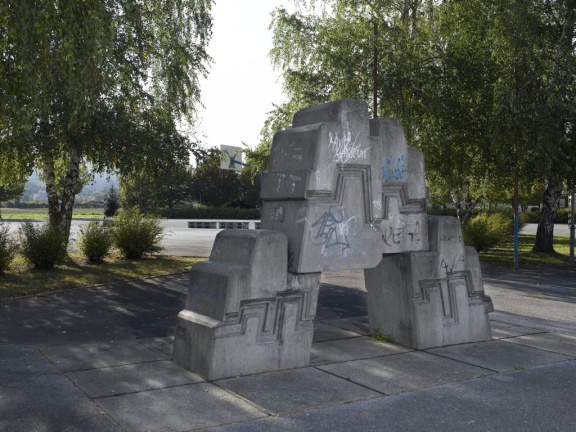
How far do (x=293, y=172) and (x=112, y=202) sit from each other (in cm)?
5410

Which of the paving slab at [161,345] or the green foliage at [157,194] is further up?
the green foliage at [157,194]

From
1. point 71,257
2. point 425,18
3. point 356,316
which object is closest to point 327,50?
point 425,18

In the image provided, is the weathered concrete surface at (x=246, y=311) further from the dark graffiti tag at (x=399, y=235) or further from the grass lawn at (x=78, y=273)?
the grass lawn at (x=78, y=273)

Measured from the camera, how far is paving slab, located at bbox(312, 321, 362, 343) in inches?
298

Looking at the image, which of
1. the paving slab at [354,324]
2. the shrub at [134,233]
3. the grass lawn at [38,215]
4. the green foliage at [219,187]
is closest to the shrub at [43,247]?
the shrub at [134,233]

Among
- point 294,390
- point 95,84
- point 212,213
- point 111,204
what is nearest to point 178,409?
point 294,390

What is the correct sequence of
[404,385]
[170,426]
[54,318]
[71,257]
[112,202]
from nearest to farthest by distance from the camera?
[170,426], [404,385], [54,318], [71,257], [112,202]

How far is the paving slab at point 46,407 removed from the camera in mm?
4441

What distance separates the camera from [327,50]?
19234 mm

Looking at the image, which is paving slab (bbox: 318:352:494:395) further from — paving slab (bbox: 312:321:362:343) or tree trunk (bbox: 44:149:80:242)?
tree trunk (bbox: 44:149:80:242)

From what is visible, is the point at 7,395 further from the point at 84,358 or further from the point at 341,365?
the point at 341,365

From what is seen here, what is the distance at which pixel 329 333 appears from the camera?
25.8ft

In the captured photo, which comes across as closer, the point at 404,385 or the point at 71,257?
the point at 404,385

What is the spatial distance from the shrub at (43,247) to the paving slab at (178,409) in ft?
30.0
